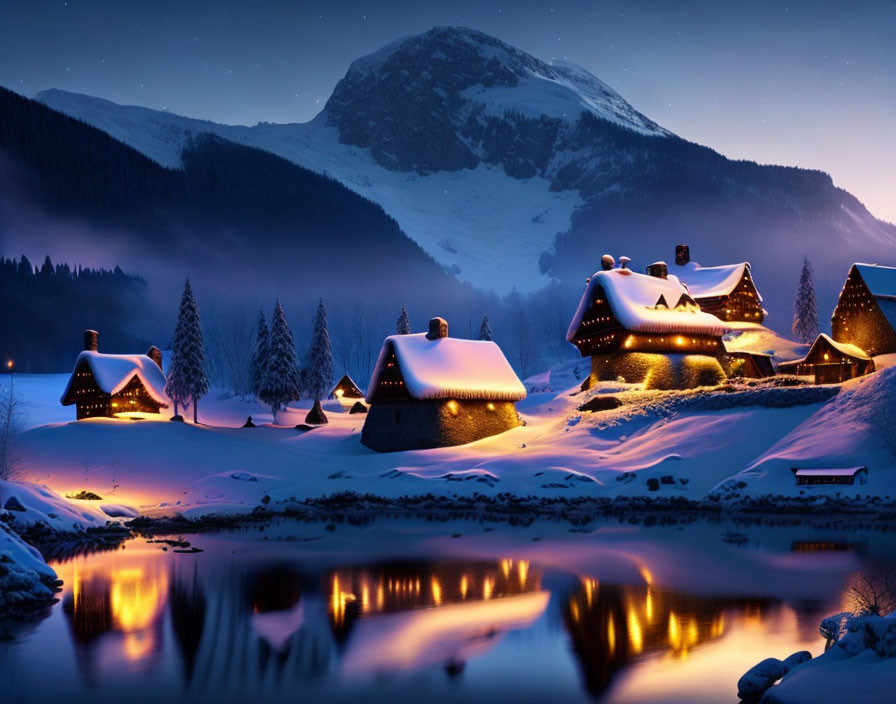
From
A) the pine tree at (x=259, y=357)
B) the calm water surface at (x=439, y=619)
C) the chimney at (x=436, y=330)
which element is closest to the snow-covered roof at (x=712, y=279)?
the chimney at (x=436, y=330)

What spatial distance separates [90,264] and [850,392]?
12643 centimetres

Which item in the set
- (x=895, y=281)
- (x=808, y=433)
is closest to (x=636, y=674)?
(x=808, y=433)

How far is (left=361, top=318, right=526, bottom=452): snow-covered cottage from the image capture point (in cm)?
5069

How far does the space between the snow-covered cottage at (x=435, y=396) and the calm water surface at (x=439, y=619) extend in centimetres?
2298

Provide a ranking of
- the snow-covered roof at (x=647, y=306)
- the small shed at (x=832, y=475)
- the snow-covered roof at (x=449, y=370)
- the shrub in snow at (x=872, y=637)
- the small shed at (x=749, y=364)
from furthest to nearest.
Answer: the small shed at (x=749, y=364) < the snow-covered roof at (x=647, y=306) < the snow-covered roof at (x=449, y=370) < the small shed at (x=832, y=475) < the shrub in snow at (x=872, y=637)

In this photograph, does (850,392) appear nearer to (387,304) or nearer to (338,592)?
(338,592)

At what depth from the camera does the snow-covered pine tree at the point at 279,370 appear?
7156 cm

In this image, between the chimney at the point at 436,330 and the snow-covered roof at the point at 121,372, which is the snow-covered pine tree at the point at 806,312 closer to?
the chimney at the point at 436,330

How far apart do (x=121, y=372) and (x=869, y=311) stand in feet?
182

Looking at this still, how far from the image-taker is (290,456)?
50188 mm

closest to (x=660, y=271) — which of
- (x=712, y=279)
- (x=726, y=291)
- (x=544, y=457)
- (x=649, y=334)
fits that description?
(x=726, y=291)

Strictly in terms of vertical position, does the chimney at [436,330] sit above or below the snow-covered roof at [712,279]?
below

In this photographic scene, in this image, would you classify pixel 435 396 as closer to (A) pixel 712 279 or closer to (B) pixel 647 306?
(B) pixel 647 306

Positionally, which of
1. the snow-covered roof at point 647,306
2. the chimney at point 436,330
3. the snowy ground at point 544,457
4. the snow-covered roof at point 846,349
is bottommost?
the snowy ground at point 544,457
